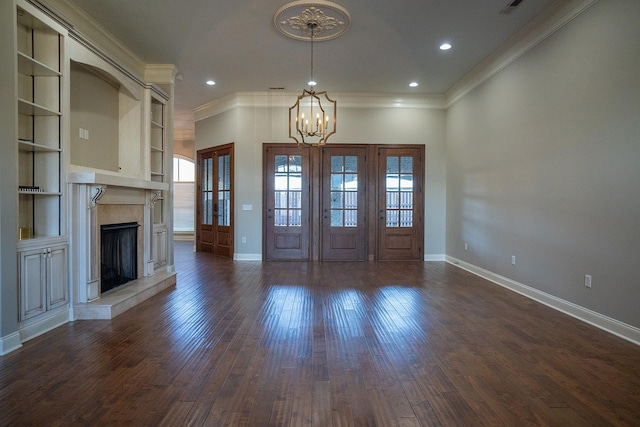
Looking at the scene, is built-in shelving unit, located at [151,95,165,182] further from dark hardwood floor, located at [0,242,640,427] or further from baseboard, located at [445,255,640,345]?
baseboard, located at [445,255,640,345]

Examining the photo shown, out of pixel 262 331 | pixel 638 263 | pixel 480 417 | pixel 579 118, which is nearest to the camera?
pixel 480 417

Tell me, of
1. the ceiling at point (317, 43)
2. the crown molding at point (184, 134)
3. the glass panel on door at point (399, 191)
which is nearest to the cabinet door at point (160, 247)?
the ceiling at point (317, 43)

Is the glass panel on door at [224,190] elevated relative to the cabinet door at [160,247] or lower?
elevated

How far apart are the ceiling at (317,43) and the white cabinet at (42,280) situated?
271cm

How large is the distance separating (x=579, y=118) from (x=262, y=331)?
12.4 ft

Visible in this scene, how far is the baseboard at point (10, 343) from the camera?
2658 mm

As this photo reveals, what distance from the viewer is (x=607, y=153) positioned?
130 inches

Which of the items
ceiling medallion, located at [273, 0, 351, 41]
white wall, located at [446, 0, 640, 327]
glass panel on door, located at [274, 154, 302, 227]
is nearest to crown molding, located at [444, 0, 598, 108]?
white wall, located at [446, 0, 640, 327]

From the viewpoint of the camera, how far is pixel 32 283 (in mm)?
2994

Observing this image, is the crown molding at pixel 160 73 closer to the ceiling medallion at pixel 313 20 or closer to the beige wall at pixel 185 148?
the ceiling medallion at pixel 313 20

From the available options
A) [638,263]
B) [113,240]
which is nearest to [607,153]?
[638,263]

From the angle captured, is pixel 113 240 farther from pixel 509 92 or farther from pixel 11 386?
pixel 509 92

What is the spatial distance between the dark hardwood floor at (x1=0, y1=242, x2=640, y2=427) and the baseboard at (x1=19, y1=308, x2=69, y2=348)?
0.09 m

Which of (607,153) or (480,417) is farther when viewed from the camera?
(607,153)
